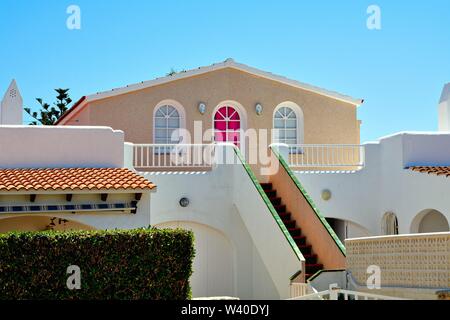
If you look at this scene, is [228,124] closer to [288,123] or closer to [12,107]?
[288,123]

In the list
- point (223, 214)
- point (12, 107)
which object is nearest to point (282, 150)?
point (223, 214)

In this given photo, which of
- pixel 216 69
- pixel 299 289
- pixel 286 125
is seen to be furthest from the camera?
pixel 286 125

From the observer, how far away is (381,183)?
23.1m

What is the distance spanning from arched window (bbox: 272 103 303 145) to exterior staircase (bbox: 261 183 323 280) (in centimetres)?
276

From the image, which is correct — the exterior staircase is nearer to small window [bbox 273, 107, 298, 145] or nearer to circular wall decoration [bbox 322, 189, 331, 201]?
circular wall decoration [bbox 322, 189, 331, 201]

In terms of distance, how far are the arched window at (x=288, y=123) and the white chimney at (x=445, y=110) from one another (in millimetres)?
4697

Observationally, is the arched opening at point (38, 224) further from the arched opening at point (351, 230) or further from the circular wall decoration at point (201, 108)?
the arched opening at point (351, 230)

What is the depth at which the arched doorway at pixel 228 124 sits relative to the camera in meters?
24.5

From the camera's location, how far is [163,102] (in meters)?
23.9

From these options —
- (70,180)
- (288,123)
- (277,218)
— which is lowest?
(277,218)

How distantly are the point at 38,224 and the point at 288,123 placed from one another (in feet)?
31.5

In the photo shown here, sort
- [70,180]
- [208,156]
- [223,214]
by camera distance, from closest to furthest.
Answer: [70,180] < [223,214] < [208,156]

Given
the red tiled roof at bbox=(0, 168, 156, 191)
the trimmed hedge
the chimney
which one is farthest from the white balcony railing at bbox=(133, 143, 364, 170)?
the trimmed hedge

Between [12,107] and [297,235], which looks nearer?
[297,235]
